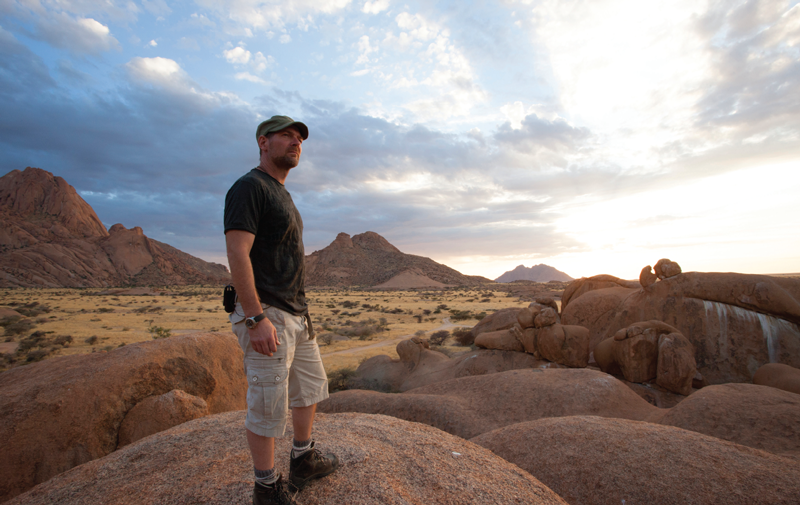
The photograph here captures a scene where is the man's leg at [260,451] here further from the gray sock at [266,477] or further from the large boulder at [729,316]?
the large boulder at [729,316]

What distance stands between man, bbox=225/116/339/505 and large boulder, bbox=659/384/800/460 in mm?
5075

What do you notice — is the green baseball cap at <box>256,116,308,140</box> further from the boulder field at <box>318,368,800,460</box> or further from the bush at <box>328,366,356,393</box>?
the bush at <box>328,366,356,393</box>

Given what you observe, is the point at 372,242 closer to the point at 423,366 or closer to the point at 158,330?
the point at 158,330

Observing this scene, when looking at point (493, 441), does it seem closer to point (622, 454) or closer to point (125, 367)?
point (622, 454)

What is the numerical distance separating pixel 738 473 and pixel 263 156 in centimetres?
485

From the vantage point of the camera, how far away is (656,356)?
8320mm

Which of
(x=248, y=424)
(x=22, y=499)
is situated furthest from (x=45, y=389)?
(x=248, y=424)

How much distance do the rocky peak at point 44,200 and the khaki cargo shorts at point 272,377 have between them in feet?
395

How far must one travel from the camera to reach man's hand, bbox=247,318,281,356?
230 centimetres

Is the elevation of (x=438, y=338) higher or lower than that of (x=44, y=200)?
lower

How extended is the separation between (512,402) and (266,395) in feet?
19.3

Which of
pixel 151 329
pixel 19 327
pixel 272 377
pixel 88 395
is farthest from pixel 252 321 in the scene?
pixel 19 327

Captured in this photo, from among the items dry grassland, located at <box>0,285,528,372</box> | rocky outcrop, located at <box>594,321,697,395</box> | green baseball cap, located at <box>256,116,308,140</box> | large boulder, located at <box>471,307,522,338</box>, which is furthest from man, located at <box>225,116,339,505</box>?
large boulder, located at <box>471,307,522,338</box>

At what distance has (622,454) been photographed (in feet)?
12.4
